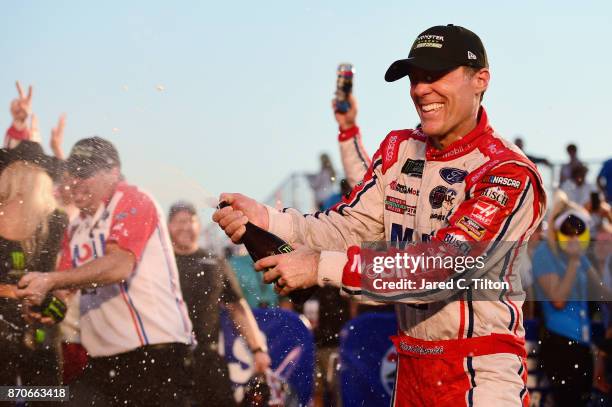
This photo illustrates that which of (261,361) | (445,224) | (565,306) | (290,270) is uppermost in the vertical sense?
(445,224)

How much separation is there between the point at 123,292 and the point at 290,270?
2530 millimetres

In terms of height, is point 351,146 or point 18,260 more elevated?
point 351,146

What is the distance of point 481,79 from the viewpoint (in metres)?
3.67

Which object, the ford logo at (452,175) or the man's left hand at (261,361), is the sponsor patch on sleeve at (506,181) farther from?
the man's left hand at (261,361)

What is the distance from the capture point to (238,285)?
634 centimetres

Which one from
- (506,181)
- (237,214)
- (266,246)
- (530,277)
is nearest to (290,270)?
(266,246)

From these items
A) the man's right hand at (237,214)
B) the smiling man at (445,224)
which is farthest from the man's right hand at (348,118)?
the man's right hand at (237,214)

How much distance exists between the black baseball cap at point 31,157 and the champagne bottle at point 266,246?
3321 millimetres

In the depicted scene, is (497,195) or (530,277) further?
(530,277)

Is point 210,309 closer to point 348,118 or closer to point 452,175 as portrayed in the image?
point 348,118

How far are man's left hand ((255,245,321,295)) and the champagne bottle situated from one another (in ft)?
0.21

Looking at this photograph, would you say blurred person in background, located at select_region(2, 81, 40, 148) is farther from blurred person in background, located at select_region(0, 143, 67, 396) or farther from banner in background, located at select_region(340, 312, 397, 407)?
banner in background, located at select_region(340, 312, 397, 407)

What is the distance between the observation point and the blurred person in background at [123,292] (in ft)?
17.8

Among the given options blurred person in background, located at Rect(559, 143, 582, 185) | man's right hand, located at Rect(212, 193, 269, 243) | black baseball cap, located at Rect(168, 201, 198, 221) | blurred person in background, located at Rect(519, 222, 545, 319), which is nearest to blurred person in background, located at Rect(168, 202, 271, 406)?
black baseball cap, located at Rect(168, 201, 198, 221)
